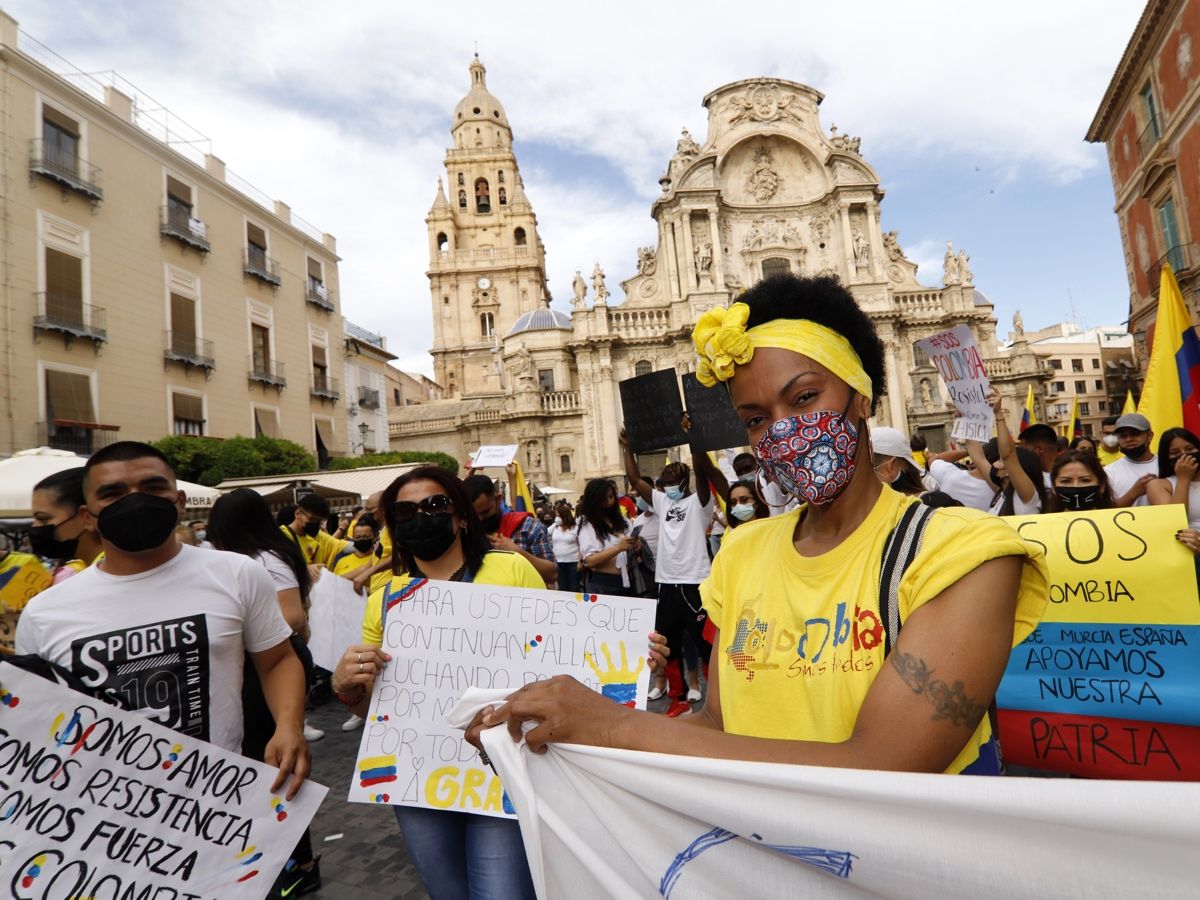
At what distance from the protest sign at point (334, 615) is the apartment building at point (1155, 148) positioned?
18.6m

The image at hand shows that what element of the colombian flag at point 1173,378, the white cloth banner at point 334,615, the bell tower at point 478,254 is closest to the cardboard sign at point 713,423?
the white cloth banner at point 334,615

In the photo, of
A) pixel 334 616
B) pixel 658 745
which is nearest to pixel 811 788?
pixel 658 745

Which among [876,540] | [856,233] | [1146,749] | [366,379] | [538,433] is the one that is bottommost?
[1146,749]

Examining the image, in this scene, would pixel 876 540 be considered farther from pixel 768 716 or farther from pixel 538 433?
pixel 538 433

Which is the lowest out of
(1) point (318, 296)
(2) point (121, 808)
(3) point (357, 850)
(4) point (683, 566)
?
(3) point (357, 850)

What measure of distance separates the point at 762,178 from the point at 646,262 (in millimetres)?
8123

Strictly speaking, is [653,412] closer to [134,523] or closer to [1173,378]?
[134,523]

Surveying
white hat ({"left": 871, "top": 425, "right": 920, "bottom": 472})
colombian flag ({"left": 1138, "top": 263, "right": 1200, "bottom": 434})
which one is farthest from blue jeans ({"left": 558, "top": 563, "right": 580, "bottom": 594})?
colombian flag ({"left": 1138, "top": 263, "right": 1200, "bottom": 434})

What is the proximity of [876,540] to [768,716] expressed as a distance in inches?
16.8

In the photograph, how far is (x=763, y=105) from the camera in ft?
127

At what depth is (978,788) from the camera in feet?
3.29

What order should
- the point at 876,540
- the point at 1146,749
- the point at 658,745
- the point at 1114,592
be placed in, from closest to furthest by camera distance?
the point at 658,745, the point at 876,540, the point at 1146,749, the point at 1114,592

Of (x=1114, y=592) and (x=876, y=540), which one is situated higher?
(x=876, y=540)

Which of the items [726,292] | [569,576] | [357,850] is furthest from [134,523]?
[726,292]
